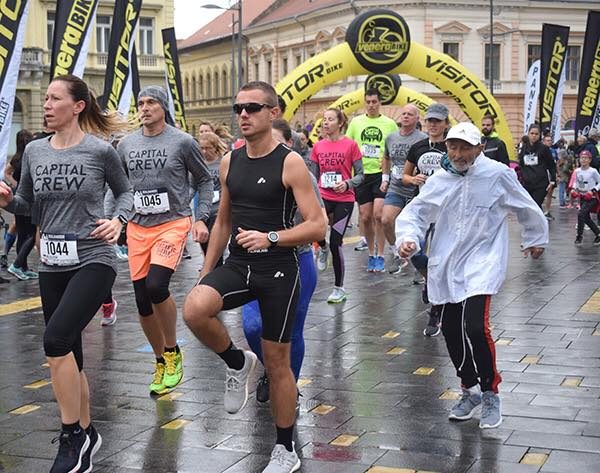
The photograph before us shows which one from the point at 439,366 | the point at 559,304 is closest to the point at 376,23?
the point at 559,304

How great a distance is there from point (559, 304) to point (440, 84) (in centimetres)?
1115

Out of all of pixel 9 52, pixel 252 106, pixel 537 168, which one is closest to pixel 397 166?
pixel 9 52

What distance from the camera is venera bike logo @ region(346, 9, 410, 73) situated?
2038cm

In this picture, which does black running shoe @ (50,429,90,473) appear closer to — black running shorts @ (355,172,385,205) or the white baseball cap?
the white baseball cap

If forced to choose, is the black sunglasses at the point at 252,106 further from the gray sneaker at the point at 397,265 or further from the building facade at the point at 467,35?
the building facade at the point at 467,35

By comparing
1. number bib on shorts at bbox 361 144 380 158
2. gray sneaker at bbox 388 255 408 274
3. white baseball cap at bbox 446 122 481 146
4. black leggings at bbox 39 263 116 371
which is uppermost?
white baseball cap at bbox 446 122 481 146

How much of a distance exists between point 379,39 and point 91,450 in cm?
1619

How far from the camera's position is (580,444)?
17.8 ft

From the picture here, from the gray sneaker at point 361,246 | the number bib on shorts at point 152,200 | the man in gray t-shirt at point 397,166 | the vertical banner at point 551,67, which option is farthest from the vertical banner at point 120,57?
the vertical banner at point 551,67

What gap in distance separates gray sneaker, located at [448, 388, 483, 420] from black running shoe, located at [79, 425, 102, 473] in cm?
189

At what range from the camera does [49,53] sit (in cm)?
5481

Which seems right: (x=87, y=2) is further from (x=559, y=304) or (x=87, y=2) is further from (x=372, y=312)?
(x=559, y=304)

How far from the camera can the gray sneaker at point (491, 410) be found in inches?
228

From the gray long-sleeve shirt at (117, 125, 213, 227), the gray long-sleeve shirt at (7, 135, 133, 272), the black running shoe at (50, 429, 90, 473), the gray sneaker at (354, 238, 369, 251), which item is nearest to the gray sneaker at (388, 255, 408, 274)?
the gray sneaker at (354, 238, 369, 251)
